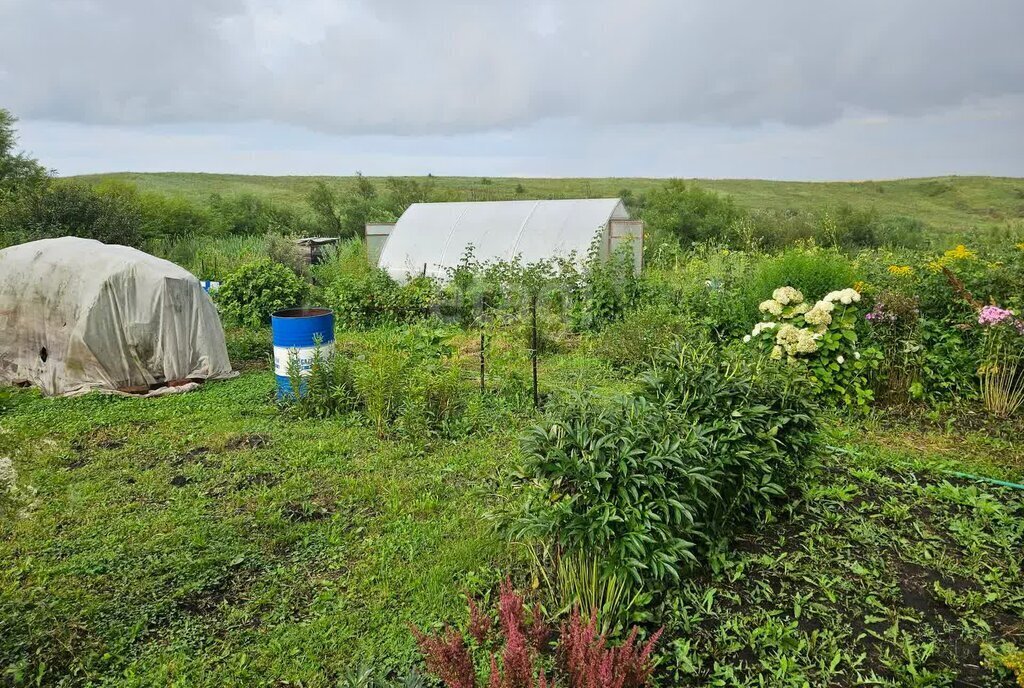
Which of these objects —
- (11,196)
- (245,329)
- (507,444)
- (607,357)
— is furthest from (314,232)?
(507,444)

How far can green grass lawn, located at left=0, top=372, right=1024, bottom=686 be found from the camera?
2732 mm

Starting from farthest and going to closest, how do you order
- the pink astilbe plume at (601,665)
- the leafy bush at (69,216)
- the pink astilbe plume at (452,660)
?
the leafy bush at (69,216) → the pink astilbe plume at (452,660) → the pink astilbe plume at (601,665)

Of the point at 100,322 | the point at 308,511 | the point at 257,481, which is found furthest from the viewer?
the point at 100,322

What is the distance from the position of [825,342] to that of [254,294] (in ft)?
27.6

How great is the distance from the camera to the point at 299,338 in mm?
6184

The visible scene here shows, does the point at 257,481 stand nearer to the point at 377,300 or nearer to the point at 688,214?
the point at 377,300

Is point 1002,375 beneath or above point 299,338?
beneath

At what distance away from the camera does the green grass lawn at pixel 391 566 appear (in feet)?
8.96

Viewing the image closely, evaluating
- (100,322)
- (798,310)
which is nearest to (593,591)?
(798,310)

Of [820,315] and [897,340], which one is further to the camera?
[897,340]

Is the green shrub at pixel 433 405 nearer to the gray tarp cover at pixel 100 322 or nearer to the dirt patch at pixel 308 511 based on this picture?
the dirt patch at pixel 308 511

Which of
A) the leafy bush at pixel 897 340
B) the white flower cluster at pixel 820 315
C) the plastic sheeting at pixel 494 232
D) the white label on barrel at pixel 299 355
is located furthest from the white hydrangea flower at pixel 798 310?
the plastic sheeting at pixel 494 232

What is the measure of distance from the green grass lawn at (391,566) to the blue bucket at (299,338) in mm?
1154

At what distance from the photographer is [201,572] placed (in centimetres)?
347
